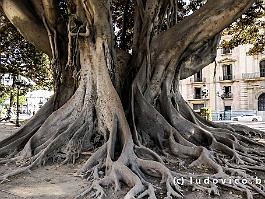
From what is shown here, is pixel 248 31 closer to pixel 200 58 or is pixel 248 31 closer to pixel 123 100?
pixel 200 58

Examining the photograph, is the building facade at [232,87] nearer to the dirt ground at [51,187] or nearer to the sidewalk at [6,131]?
the sidewalk at [6,131]

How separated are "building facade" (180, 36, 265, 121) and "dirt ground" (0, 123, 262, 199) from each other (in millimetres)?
27244

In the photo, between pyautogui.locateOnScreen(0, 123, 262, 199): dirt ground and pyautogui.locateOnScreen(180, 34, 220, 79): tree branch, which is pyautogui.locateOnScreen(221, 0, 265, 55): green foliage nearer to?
pyautogui.locateOnScreen(180, 34, 220, 79): tree branch

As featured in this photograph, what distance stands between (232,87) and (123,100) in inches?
1128

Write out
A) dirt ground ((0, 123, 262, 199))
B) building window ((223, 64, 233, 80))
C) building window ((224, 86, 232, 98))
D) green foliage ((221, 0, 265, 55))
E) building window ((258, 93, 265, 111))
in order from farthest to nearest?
building window ((223, 64, 233, 80))
building window ((224, 86, 232, 98))
building window ((258, 93, 265, 111))
green foliage ((221, 0, 265, 55))
dirt ground ((0, 123, 262, 199))

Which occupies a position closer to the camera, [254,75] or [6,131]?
[6,131]

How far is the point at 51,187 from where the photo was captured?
345 cm

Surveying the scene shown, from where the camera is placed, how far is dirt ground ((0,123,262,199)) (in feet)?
10.4

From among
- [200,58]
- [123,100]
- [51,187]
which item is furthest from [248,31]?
[51,187]

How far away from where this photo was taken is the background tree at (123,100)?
14.3 ft

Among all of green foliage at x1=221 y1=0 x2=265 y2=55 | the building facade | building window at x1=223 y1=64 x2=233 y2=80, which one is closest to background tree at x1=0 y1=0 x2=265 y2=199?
green foliage at x1=221 y1=0 x2=265 y2=55

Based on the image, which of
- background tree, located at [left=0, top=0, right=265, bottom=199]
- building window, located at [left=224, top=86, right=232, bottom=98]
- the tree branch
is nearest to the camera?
background tree, located at [left=0, top=0, right=265, bottom=199]

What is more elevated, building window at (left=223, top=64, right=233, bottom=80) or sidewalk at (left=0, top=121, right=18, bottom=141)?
building window at (left=223, top=64, right=233, bottom=80)

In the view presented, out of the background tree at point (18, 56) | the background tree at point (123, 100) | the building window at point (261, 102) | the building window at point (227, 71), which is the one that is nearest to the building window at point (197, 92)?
the building window at point (227, 71)
